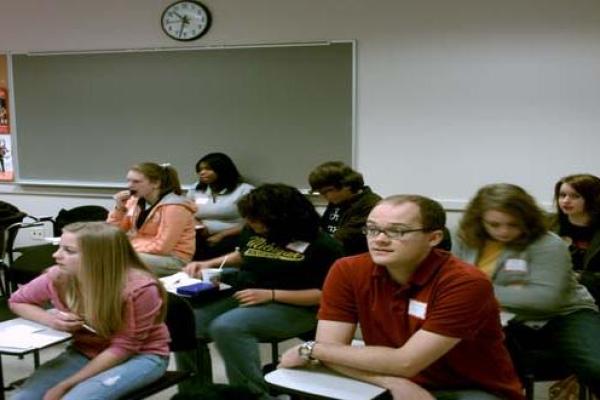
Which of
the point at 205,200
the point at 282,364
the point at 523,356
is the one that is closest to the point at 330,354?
the point at 282,364

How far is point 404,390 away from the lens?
184cm

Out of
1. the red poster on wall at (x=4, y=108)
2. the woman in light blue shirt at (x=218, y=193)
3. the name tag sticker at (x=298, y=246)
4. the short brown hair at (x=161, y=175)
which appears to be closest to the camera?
the name tag sticker at (x=298, y=246)

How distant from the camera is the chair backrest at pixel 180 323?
2.54m

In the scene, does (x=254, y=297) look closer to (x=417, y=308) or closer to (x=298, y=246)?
(x=298, y=246)

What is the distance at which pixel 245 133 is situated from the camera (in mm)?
5160

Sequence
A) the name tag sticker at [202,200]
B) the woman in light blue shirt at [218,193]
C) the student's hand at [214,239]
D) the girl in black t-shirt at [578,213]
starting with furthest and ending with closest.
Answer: the name tag sticker at [202,200] < the woman in light blue shirt at [218,193] < the student's hand at [214,239] < the girl in black t-shirt at [578,213]

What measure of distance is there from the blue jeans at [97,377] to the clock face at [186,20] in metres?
3.29

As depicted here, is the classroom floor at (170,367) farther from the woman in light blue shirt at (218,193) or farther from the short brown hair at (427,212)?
the short brown hair at (427,212)

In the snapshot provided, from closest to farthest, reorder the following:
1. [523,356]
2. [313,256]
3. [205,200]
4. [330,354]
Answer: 1. [330,354]
2. [523,356]
3. [313,256]
4. [205,200]

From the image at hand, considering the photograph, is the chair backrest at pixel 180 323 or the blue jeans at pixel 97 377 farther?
the chair backrest at pixel 180 323

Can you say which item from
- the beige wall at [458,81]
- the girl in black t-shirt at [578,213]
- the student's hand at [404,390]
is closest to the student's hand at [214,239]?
the beige wall at [458,81]

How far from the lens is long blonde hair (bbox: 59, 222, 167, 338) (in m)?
2.21

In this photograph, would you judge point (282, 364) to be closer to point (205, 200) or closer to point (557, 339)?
point (557, 339)

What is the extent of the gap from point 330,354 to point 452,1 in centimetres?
326
